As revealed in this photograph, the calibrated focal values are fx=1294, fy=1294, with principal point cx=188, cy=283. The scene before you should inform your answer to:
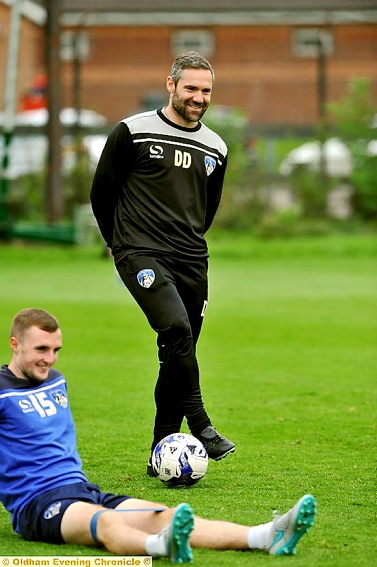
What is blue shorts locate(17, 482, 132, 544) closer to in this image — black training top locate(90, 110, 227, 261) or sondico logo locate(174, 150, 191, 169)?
black training top locate(90, 110, 227, 261)

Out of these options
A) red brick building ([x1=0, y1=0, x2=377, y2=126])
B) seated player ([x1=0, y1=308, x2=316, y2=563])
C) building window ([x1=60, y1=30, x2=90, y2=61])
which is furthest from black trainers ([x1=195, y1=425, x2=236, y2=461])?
red brick building ([x1=0, y1=0, x2=377, y2=126])

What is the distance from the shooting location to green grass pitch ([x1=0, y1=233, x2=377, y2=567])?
6.13 meters

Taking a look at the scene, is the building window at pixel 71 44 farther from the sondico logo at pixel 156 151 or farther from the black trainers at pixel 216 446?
the black trainers at pixel 216 446

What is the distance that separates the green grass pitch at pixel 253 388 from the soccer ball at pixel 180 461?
76mm

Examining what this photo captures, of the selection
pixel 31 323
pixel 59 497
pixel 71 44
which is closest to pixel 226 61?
pixel 71 44

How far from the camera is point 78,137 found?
25.2 m

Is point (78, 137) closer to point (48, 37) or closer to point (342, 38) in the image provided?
point (48, 37)

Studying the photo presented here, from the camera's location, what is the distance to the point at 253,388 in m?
10.2

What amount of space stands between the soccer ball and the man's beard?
5.71 feet

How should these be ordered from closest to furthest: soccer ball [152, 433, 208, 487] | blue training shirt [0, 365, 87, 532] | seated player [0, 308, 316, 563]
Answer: seated player [0, 308, 316, 563] < blue training shirt [0, 365, 87, 532] < soccer ball [152, 433, 208, 487]

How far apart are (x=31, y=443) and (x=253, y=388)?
4.76 m

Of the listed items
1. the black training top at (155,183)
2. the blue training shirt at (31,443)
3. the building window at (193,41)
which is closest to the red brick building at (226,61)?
the building window at (193,41)

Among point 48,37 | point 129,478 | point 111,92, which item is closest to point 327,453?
point 129,478

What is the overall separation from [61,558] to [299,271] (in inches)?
621
